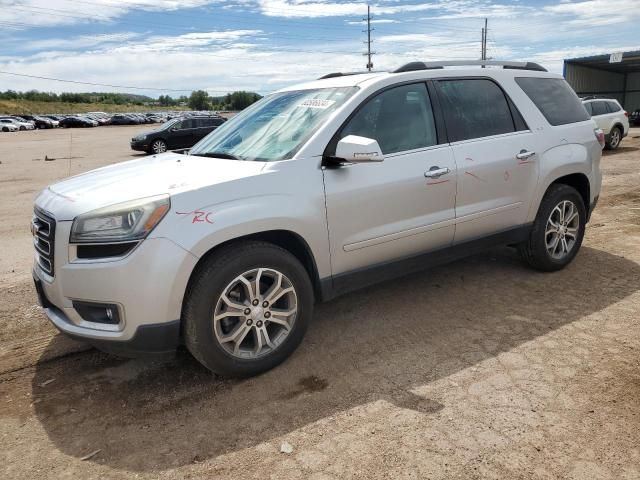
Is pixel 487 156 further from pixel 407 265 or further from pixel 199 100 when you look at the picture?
pixel 199 100

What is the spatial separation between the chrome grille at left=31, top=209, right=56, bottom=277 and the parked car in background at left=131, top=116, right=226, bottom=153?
683 inches

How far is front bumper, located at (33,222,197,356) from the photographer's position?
9.29 ft

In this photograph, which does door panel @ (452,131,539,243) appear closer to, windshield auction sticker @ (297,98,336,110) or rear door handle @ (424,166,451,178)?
rear door handle @ (424,166,451,178)

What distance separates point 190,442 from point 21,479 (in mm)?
779

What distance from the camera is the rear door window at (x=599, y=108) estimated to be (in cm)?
1603

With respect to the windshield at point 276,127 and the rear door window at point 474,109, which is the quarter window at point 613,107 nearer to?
the rear door window at point 474,109

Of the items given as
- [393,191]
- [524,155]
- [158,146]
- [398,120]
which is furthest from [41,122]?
[393,191]

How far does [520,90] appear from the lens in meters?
4.62

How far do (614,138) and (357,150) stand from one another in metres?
16.0

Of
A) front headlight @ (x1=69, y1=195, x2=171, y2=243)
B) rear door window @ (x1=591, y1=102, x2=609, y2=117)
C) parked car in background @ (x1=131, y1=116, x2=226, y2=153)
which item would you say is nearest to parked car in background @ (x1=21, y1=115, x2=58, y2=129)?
parked car in background @ (x1=131, y1=116, x2=226, y2=153)

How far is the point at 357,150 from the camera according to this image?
3252 millimetres

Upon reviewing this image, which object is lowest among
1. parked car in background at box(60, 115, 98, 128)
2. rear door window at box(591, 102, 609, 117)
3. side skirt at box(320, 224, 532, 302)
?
side skirt at box(320, 224, 532, 302)

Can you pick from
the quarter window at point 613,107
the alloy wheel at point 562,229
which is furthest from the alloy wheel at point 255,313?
the quarter window at point 613,107

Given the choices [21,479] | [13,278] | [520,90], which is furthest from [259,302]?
[13,278]
